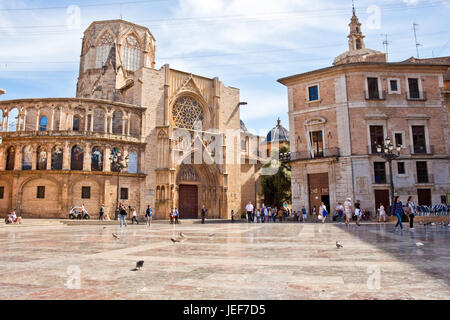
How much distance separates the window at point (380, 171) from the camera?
25656 millimetres

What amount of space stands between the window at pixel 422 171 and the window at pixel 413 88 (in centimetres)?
547

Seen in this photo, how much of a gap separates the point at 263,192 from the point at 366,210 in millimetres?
17523

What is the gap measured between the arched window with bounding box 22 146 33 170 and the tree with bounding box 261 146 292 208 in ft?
82.2

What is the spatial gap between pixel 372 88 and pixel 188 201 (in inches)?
764

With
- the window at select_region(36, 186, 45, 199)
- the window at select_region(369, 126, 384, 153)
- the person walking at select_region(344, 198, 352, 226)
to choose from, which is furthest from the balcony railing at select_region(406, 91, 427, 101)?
the window at select_region(36, 186, 45, 199)

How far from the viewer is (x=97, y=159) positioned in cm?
2878

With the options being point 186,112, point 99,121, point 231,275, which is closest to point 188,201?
point 186,112

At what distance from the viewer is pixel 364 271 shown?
5.03 metres

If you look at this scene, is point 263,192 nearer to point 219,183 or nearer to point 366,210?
point 219,183

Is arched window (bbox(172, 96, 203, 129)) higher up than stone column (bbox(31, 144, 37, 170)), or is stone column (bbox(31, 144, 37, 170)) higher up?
arched window (bbox(172, 96, 203, 129))

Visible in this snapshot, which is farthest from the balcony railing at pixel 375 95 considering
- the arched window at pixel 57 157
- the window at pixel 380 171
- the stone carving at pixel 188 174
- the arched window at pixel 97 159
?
the arched window at pixel 57 157

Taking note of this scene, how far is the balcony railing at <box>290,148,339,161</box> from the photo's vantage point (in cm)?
2645

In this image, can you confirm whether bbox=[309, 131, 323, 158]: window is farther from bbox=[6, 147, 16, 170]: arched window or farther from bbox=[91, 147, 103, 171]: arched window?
bbox=[6, 147, 16, 170]: arched window
